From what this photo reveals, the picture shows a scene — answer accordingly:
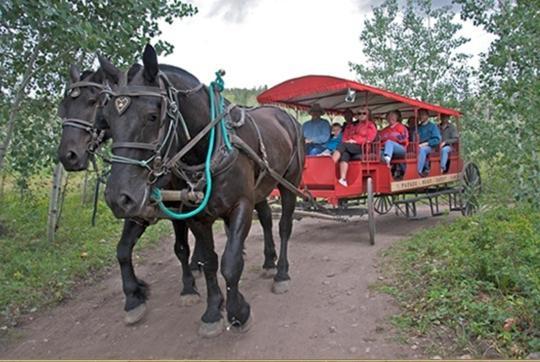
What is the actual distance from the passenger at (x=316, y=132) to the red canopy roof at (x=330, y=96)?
0.69ft

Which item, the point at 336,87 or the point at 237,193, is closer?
the point at 237,193

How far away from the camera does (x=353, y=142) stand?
682cm

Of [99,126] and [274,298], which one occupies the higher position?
[99,126]

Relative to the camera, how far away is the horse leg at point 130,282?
4.09 meters

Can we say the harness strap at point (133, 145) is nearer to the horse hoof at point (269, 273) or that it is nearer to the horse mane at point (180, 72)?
the horse mane at point (180, 72)

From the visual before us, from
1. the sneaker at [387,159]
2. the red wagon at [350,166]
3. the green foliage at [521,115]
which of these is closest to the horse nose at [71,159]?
the red wagon at [350,166]

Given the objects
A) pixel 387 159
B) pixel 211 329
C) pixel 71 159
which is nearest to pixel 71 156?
Result: pixel 71 159

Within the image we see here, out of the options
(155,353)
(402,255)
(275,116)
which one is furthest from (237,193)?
(402,255)

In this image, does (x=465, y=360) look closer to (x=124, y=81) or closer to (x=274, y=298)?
(x=274, y=298)

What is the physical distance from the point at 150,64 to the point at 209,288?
6.04ft

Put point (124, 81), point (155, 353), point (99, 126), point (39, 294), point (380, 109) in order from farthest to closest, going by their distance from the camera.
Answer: point (380, 109) → point (39, 294) → point (99, 126) → point (155, 353) → point (124, 81)

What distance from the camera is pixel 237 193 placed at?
355 cm

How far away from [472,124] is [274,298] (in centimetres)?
785

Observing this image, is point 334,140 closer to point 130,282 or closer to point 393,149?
point 393,149
